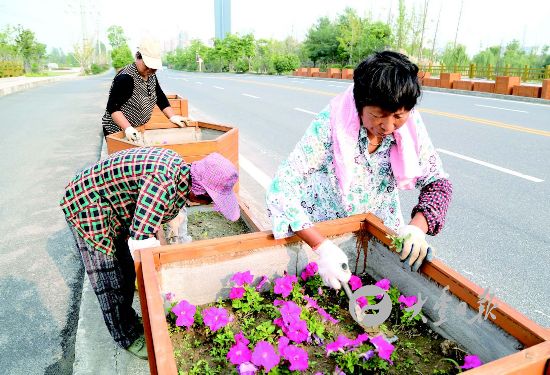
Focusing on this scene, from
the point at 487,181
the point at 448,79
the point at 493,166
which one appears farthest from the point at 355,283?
the point at 448,79

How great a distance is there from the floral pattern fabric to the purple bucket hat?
319 mm

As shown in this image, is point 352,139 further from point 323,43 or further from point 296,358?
point 323,43

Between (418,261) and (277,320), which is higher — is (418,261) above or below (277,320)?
above

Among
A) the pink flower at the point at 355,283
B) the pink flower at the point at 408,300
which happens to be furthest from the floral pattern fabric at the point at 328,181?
the pink flower at the point at 408,300

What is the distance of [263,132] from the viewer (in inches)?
328

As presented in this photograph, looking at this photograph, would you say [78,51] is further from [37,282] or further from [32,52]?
[37,282]

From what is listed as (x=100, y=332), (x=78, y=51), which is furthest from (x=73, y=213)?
(x=78, y=51)

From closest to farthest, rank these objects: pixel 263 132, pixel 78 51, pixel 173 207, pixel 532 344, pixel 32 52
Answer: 1. pixel 532 344
2. pixel 173 207
3. pixel 263 132
4. pixel 32 52
5. pixel 78 51

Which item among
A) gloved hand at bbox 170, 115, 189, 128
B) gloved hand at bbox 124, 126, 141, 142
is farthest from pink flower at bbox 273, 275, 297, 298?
gloved hand at bbox 170, 115, 189, 128

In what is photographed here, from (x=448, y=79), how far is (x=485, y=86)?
214cm

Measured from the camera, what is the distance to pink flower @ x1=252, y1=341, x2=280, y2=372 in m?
1.23

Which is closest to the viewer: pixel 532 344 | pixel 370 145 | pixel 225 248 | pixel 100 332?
pixel 532 344

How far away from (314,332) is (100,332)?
1.52m

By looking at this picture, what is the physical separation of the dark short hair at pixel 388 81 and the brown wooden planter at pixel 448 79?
19.1 metres
